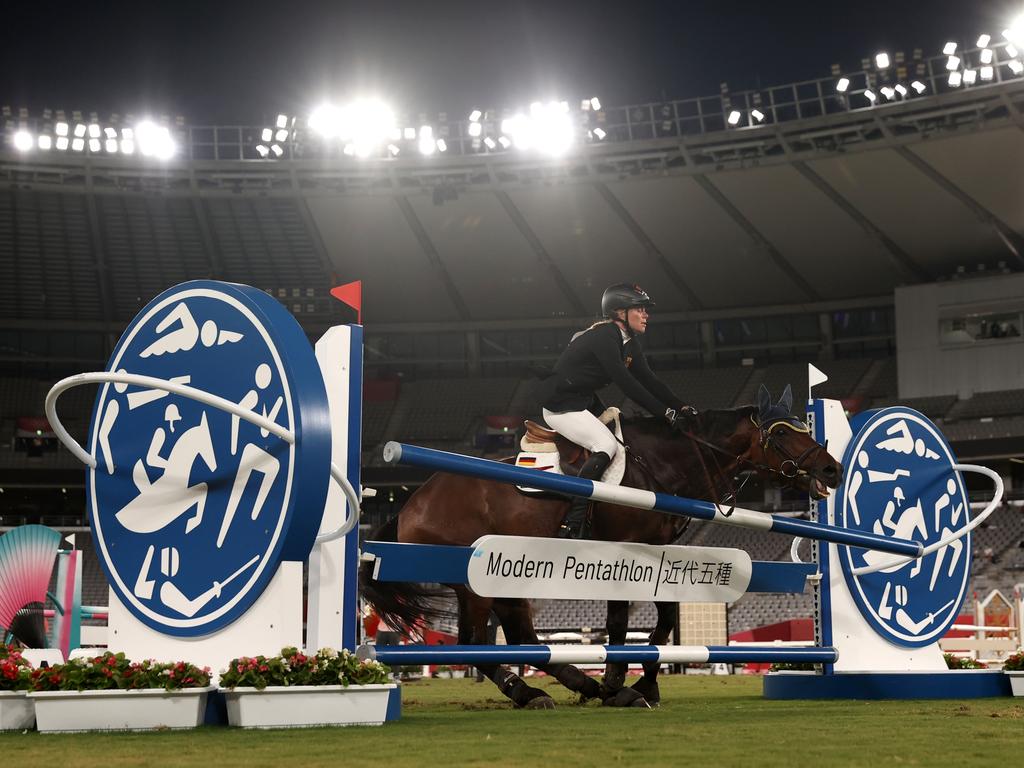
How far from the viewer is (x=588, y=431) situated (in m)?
6.78

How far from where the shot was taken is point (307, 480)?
4707 mm

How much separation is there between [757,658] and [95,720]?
3.72 meters

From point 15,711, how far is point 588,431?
3420 millimetres

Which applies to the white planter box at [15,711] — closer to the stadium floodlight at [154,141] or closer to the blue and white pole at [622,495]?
the blue and white pole at [622,495]

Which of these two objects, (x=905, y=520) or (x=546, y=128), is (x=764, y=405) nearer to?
(x=905, y=520)

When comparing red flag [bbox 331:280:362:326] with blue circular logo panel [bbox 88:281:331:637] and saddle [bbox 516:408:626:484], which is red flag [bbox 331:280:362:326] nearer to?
blue circular logo panel [bbox 88:281:331:637]

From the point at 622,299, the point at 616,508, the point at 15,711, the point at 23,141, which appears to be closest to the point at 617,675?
the point at 616,508

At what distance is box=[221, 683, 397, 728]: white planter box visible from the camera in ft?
16.0

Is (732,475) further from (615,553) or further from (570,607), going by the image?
(570,607)

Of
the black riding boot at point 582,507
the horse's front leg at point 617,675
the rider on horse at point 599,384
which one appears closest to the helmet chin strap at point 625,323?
the rider on horse at point 599,384

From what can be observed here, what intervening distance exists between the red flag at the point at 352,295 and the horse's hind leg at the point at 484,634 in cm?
191

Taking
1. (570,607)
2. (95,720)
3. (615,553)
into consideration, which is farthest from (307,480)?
(570,607)

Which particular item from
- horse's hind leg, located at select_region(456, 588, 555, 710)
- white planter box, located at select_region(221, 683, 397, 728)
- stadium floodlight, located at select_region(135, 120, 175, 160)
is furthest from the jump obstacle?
stadium floodlight, located at select_region(135, 120, 175, 160)

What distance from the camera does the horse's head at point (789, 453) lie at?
6.66 m
